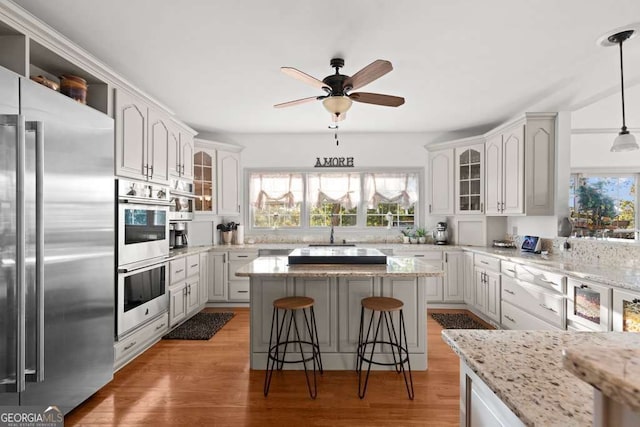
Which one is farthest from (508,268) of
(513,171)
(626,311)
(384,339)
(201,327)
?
(201,327)

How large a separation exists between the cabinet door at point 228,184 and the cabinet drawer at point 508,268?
3.67 m

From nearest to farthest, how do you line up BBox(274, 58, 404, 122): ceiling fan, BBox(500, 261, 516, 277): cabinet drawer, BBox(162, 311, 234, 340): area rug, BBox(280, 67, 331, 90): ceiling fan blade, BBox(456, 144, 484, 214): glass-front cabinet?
BBox(280, 67, 331, 90): ceiling fan blade, BBox(274, 58, 404, 122): ceiling fan, BBox(500, 261, 516, 277): cabinet drawer, BBox(162, 311, 234, 340): area rug, BBox(456, 144, 484, 214): glass-front cabinet

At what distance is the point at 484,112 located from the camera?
12.9 feet

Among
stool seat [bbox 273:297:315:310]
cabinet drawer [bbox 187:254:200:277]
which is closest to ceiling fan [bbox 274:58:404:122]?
stool seat [bbox 273:297:315:310]

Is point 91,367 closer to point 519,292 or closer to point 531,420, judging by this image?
point 531,420

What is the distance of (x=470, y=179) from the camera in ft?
14.6

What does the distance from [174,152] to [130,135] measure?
87 centimetres

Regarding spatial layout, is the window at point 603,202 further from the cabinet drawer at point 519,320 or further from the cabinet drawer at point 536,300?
the cabinet drawer at point 519,320

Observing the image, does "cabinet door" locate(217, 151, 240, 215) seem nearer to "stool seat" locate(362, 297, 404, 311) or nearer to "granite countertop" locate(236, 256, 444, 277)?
"granite countertop" locate(236, 256, 444, 277)

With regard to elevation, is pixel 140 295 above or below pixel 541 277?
below

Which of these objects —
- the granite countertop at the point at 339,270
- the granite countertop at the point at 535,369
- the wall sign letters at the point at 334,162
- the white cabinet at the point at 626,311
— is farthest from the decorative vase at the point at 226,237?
the white cabinet at the point at 626,311

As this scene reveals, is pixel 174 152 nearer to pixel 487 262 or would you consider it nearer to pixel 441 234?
pixel 441 234

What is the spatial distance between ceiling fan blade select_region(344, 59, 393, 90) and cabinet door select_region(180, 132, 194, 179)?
8.15ft

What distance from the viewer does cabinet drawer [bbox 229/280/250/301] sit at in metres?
4.42
